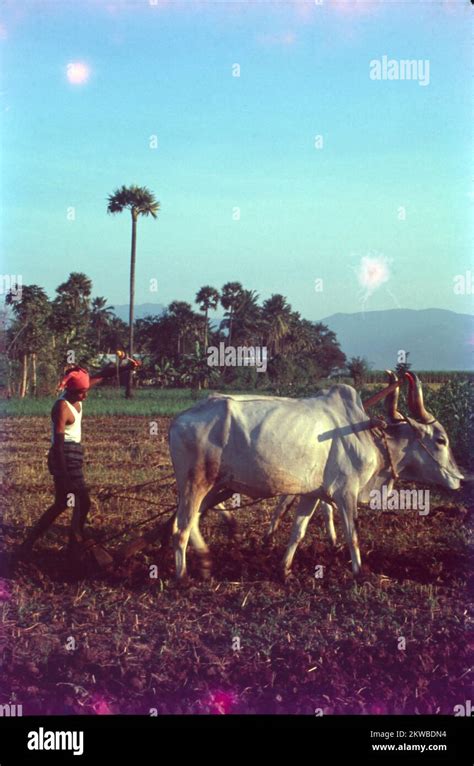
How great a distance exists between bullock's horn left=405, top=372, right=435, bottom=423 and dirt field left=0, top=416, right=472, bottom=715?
1.42 m

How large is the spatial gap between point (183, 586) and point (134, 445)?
35.2ft

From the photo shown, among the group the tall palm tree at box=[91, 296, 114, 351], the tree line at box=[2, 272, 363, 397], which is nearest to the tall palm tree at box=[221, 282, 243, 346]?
the tree line at box=[2, 272, 363, 397]

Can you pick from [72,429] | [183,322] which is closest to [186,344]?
[183,322]

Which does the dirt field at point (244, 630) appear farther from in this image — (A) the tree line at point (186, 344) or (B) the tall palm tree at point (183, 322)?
(B) the tall palm tree at point (183, 322)

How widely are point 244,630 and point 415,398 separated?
253cm

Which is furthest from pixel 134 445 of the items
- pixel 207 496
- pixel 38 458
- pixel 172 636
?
pixel 172 636

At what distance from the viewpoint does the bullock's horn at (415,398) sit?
7.68m

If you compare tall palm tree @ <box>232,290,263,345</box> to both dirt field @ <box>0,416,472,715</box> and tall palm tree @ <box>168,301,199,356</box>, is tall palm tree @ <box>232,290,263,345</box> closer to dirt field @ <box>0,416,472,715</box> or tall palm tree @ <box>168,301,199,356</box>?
tall palm tree @ <box>168,301,199,356</box>

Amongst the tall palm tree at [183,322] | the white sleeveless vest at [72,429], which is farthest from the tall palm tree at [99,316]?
the white sleeveless vest at [72,429]

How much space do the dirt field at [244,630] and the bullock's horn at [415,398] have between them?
142 centimetres

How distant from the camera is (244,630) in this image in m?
6.89

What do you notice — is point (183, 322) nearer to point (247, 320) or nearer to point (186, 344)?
point (186, 344)

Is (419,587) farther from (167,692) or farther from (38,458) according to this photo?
(38,458)
